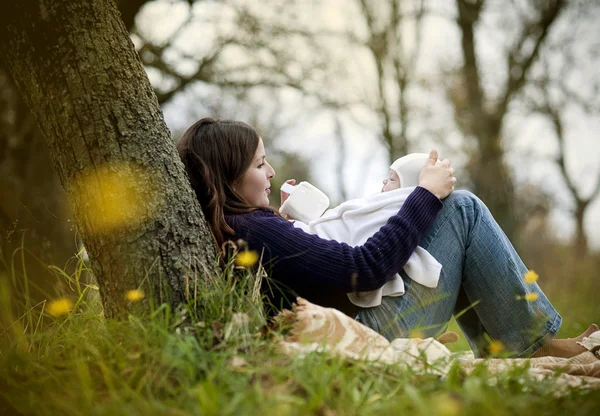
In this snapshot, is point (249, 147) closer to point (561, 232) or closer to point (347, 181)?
point (561, 232)

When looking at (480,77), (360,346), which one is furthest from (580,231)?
(360,346)

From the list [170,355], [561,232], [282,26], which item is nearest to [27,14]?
[170,355]

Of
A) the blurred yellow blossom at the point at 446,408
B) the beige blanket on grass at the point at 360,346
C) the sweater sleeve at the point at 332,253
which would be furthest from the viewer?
the sweater sleeve at the point at 332,253

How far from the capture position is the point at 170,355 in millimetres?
1498

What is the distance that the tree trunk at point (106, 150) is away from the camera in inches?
73.6

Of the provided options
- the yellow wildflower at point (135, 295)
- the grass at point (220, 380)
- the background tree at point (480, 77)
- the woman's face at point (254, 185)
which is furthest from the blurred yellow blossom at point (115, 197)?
the background tree at point (480, 77)

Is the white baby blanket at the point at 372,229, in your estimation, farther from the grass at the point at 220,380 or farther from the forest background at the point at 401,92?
the forest background at the point at 401,92

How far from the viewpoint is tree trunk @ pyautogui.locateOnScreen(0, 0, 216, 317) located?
1.87 metres

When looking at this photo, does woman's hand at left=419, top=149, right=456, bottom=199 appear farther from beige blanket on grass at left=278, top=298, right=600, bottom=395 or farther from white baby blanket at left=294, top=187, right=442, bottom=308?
beige blanket on grass at left=278, top=298, right=600, bottom=395

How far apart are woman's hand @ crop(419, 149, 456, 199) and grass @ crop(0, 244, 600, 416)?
76 cm

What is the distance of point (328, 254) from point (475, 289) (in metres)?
0.66

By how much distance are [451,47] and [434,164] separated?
769cm

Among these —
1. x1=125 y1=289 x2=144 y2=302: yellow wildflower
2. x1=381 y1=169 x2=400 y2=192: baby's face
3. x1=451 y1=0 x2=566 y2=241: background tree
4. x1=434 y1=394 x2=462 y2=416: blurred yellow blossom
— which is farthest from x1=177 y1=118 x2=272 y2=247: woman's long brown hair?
x1=451 y1=0 x2=566 y2=241: background tree

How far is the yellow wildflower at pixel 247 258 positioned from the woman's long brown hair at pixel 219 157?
0.25m
